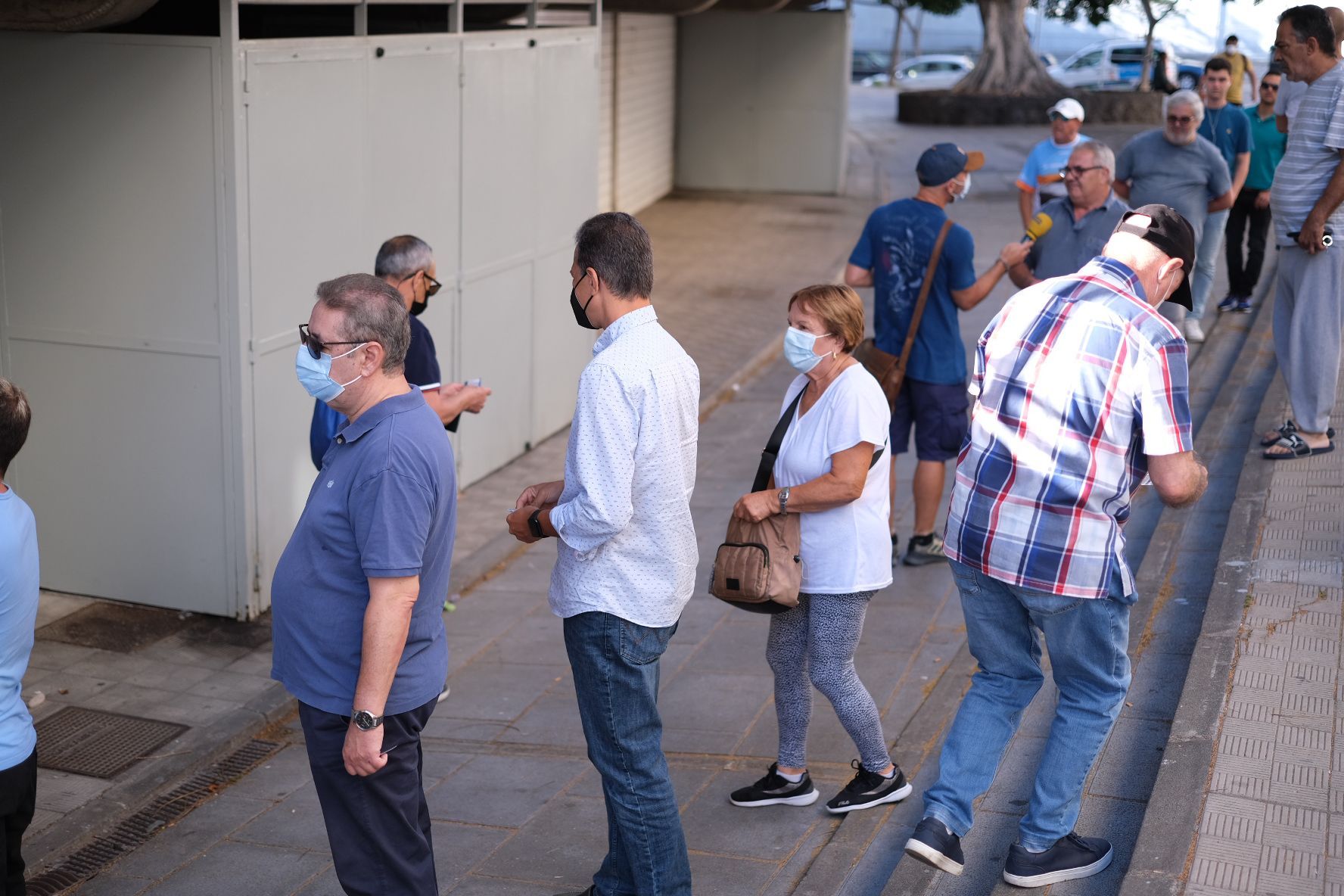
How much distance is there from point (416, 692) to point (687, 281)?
11459mm

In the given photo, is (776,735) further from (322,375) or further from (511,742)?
(322,375)

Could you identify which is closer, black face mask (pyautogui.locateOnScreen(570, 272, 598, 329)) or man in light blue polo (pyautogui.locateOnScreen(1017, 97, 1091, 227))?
black face mask (pyautogui.locateOnScreen(570, 272, 598, 329))

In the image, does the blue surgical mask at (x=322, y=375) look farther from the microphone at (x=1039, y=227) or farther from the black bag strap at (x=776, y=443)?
the microphone at (x=1039, y=227)

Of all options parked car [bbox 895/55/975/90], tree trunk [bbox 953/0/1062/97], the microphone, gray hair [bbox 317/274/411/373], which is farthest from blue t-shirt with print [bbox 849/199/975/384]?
parked car [bbox 895/55/975/90]

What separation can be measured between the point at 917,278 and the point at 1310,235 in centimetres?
169

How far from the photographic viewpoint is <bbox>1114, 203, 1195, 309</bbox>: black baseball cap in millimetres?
3580

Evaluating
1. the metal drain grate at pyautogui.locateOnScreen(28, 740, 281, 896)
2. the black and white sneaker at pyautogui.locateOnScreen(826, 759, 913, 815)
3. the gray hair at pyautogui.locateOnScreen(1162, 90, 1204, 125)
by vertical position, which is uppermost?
the gray hair at pyautogui.locateOnScreen(1162, 90, 1204, 125)

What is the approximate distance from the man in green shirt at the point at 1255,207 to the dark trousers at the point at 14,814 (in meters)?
9.60

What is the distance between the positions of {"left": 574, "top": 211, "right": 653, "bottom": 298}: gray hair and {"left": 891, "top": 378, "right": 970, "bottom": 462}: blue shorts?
10.3 feet

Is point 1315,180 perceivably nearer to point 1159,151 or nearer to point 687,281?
point 1159,151

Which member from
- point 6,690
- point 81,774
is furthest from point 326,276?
point 6,690

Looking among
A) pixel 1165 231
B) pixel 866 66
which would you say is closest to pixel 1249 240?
pixel 1165 231

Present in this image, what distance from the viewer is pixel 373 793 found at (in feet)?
11.2

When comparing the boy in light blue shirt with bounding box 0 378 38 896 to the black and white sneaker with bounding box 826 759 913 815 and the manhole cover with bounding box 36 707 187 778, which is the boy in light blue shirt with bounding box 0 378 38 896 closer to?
the manhole cover with bounding box 36 707 187 778
